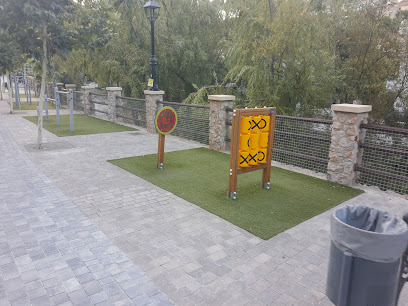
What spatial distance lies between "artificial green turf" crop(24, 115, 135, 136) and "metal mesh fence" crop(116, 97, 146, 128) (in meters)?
0.61

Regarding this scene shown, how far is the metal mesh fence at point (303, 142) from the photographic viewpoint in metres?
7.97

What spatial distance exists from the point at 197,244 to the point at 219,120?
20.0 ft

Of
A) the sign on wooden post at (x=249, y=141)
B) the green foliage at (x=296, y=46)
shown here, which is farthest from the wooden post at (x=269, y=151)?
the green foliage at (x=296, y=46)

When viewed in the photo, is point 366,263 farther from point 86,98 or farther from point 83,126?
point 86,98

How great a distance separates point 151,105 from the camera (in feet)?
43.8

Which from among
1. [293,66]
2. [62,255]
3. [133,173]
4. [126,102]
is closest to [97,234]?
[62,255]

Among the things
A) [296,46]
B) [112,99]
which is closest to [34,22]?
[112,99]

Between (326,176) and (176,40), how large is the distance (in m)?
11.9

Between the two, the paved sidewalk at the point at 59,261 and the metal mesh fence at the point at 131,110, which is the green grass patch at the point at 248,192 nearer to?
the paved sidewalk at the point at 59,261

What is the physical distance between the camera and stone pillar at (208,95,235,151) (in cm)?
1005

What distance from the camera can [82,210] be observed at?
5625 mm

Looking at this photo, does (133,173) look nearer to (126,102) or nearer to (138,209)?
(138,209)

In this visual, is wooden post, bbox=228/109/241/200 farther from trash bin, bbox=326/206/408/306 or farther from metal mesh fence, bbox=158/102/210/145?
metal mesh fence, bbox=158/102/210/145

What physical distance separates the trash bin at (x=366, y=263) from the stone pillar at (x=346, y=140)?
14.7 ft
